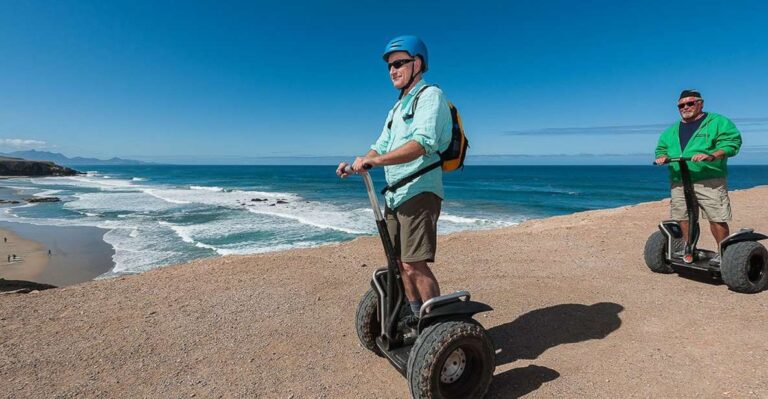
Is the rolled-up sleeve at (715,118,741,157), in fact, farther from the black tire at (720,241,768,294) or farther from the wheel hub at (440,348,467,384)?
the wheel hub at (440,348,467,384)

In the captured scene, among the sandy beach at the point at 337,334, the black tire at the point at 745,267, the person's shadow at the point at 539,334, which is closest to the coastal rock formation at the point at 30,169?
the sandy beach at the point at 337,334

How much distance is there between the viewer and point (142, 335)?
4141 millimetres

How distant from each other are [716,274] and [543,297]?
7.48 ft

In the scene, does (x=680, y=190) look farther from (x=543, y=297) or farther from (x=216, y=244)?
(x=216, y=244)

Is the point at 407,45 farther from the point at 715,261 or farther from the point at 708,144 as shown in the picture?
the point at 715,261

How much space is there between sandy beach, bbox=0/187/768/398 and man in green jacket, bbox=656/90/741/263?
100 centimetres

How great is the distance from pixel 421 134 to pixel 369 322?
1772 millimetres

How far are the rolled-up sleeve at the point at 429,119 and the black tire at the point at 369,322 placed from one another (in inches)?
59.5

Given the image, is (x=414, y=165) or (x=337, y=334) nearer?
(x=414, y=165)

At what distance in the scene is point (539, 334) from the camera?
4051 millimetres

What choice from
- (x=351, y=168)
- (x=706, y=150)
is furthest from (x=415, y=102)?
(x=706, y=150)

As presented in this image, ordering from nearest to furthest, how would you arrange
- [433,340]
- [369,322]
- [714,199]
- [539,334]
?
[433,340] → [369,322] → [539,334] → [714,199]

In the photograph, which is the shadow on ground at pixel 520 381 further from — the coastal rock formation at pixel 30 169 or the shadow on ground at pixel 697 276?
the coastal rock formation at pixel 30 169

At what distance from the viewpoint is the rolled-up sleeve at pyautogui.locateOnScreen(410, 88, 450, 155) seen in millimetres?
2639
